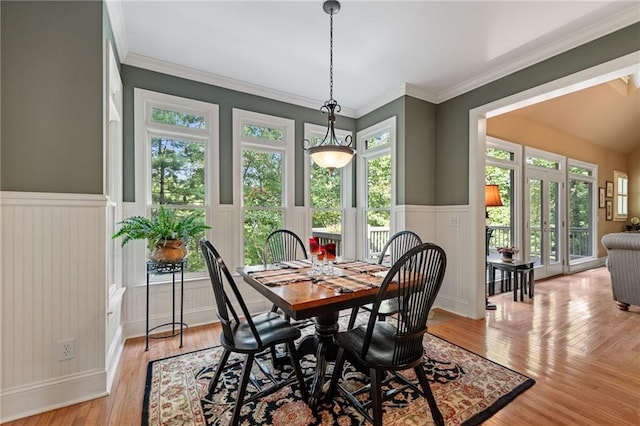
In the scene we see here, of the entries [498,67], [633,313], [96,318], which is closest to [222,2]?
[96,318]

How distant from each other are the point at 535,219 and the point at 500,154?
1549 millimetres

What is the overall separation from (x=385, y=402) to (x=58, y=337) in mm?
2158

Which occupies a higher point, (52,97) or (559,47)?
(559,47)

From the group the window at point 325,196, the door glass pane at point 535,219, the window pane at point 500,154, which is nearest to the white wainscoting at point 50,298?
the window at point 325,196

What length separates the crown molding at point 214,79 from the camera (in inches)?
117

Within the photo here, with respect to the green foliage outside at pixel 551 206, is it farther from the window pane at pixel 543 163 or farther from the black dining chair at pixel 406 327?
the black dining chair at pixel 406 327

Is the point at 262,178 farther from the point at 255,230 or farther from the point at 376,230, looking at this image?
the point at 376,230

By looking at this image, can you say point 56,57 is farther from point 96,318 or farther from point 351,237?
point 351,237

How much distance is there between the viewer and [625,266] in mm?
3520

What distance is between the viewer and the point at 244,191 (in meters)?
3.63

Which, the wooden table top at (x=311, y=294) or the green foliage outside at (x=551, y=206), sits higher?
the green foliage outside at (x=551, y=206)

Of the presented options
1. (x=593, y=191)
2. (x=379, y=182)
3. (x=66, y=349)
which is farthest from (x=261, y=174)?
(x=593, y=191)

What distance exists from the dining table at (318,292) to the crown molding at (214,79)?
229 cm

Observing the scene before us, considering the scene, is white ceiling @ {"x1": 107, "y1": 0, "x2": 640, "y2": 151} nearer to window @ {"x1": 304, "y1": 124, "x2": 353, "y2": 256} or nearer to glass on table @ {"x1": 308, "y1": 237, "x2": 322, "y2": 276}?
window @ {"x1": 304, "y1": 124, "x2": 353, "y2": 256}
